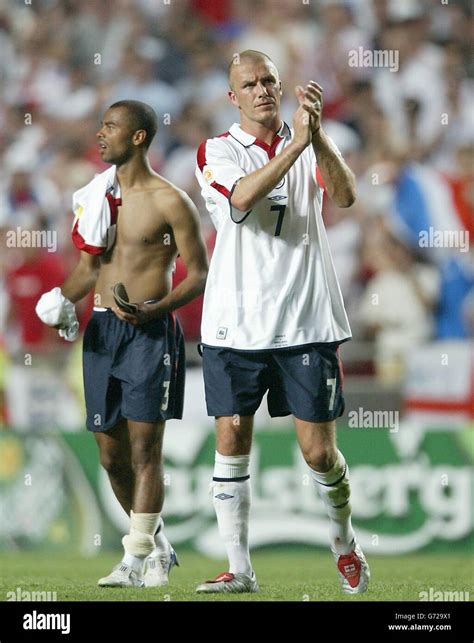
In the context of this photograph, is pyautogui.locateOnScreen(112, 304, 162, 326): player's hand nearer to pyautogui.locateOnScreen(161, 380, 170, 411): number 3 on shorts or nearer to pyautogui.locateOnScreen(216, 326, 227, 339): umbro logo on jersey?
pyautogui.locateOnScreen(161, 380, 170, 411): number 3 on shorts

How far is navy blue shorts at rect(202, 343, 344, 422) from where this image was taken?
516cm

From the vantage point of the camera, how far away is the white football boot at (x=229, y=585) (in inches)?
202

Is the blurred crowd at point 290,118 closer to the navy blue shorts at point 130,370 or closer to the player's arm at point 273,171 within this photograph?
the navy blue shorts at point 130,370

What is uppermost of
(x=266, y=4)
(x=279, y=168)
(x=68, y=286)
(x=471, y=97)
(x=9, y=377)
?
(x=266, y=4)

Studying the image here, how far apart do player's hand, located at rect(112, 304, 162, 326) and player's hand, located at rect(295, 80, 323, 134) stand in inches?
44.5

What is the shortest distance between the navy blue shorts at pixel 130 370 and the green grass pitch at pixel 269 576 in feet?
2.54

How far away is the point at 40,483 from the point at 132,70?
13.8 feet

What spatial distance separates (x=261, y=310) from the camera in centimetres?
520

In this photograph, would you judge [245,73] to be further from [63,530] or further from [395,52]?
[395,52]

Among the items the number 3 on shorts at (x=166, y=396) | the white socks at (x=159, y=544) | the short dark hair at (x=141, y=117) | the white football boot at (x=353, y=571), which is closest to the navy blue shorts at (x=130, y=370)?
the number 3 on shorts at (x=166, y=396)

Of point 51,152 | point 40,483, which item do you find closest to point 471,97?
point 51,152

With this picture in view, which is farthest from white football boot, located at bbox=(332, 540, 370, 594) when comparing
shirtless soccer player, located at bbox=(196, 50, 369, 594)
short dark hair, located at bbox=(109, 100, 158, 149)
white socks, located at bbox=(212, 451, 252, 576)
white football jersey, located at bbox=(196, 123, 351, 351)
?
short dark hair, located at bbox=(109, 100, 158, 149)

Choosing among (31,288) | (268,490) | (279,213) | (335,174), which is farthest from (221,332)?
(31,288)

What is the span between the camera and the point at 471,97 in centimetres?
995
